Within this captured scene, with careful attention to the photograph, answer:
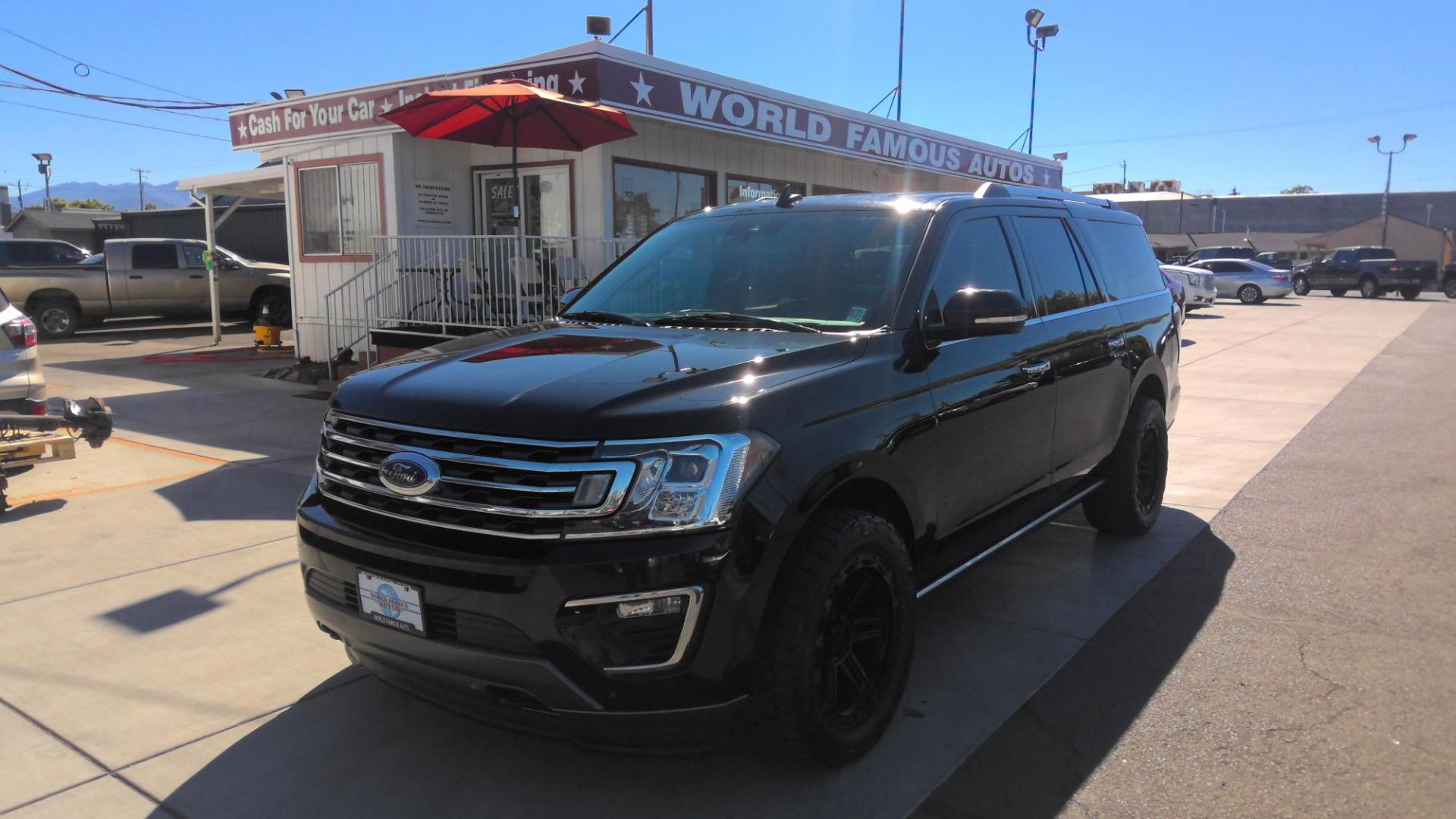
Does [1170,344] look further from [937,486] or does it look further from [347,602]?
[347,602]

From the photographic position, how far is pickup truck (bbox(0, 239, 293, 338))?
17.4m

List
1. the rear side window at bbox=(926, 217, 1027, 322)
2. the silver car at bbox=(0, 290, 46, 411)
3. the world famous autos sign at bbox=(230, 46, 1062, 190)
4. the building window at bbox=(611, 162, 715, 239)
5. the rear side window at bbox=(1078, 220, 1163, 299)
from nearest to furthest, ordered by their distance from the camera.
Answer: the rear side window at bbox=(926, 217, 1027, 322)
the rear side window at bbox=(1078, 220, 1163, 299)
the silver car at bbox=(0, 290, 46, 411)
the world famous autos sign at bbox=(230, 46, 1062, 190)
the building window at bbox=(611, 162, 715, 239)

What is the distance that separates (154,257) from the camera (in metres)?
18.3

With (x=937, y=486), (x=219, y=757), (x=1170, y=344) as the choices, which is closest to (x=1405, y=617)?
(x=1170, y=344)

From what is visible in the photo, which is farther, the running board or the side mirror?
the running board

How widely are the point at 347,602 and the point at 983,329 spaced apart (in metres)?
2.35

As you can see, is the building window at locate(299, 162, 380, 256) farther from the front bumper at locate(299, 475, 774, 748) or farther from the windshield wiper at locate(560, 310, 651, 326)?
the front bumper at locate(299, 475, 774, 748)

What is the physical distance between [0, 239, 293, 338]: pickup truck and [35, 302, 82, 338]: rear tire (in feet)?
0.04

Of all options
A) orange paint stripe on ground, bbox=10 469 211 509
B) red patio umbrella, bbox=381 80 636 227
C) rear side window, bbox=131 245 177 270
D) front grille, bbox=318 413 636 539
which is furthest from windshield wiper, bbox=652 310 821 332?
rear side window, bbox=131 245 177 270

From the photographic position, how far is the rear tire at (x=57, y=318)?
17500 mm

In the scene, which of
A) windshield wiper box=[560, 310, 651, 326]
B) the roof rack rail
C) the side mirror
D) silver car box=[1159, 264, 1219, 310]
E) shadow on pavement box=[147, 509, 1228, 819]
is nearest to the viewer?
shadow on pavement box=[147, 509, 1228, 819]

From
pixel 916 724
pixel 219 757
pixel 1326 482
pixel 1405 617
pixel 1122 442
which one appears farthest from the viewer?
pixel 1326 482

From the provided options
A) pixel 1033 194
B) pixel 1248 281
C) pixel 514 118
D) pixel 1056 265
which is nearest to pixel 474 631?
pixel 1056 265

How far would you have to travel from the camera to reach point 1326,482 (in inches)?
276
